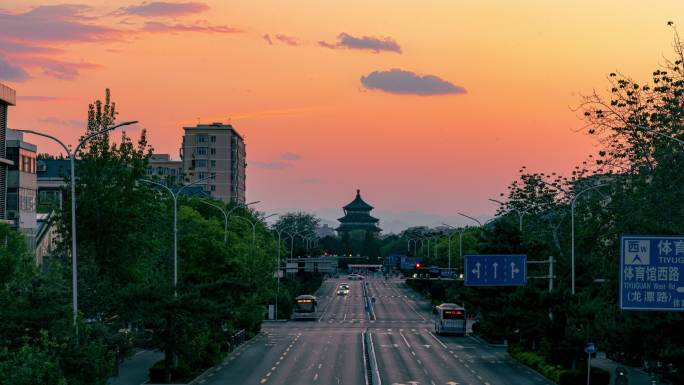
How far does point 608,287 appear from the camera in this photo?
162 ft

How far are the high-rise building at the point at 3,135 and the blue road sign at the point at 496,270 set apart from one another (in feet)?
130

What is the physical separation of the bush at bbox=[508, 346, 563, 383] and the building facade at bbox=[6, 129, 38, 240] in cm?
4238

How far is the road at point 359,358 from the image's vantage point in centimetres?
6116

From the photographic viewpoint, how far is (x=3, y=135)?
8406 cm

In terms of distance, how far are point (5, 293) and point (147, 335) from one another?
52.8 ft

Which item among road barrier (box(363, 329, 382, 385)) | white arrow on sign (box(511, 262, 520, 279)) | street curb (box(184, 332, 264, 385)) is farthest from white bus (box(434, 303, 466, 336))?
white arrow on sign (box(511, 262, 520, 279))

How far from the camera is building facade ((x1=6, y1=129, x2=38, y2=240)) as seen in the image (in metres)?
88.9

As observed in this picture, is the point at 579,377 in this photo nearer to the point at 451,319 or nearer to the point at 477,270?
the point at 477,270

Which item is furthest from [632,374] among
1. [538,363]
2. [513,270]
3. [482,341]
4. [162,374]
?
[482,341]

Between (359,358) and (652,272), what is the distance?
3682cm

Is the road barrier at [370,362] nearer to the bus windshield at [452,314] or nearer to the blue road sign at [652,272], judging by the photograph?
the bus windshield at [452,314]

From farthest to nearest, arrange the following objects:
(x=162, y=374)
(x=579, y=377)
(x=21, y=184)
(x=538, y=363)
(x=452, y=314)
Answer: (x=452, y=314) → (x=21, y=184) → (x=538, y=363) → (x=162, y=374) → (x=579, y=377)

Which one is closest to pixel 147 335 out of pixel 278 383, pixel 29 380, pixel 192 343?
pixel 192 343

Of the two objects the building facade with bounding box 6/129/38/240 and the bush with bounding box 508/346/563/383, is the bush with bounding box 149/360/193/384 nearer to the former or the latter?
the bush with bounding box 508/346/563/383
